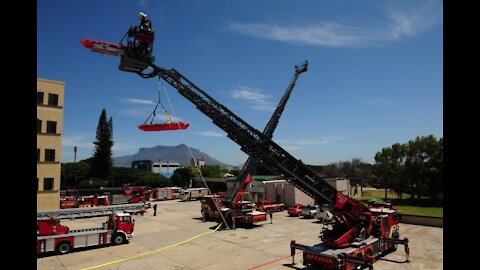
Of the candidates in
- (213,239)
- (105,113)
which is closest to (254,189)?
(213,239)

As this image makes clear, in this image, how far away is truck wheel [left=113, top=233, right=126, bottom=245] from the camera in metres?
24.5

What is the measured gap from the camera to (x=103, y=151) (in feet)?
286

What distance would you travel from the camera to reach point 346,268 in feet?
53.1

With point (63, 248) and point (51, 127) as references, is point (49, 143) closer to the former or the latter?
point (51, 127)

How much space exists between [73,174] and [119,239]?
218ft

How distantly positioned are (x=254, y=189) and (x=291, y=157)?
33709 millimetres

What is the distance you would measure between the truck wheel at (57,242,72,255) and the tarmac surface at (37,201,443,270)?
38 cm

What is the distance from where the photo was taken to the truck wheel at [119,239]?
24473 mm

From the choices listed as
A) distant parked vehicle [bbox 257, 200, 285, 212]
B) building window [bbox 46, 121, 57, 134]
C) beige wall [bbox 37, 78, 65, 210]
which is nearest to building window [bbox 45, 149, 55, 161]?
beige wall [bbox 37, 78, 65, 210]

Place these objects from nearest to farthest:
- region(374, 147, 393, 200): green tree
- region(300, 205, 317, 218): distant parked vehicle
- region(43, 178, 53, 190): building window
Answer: region(300, 205, 317, 218): distant parked vehicle
region(43, 178, 53, 190): building window
region(374, 147, 393, 200): green tree

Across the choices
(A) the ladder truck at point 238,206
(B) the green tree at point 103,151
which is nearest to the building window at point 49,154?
(A) the ladder truck at point 238,206

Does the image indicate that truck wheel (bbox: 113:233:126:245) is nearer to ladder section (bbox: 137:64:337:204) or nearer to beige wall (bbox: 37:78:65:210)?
ladder section (bbox: 137:64:337:204)

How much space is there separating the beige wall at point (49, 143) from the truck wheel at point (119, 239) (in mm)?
16804
